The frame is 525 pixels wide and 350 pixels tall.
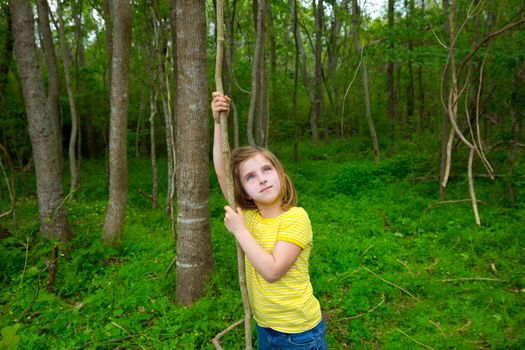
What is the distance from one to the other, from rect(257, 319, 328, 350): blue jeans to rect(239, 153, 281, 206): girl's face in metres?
0.66

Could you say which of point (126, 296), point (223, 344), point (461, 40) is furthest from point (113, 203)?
point (461, 40)

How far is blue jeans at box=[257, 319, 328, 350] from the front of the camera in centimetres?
168

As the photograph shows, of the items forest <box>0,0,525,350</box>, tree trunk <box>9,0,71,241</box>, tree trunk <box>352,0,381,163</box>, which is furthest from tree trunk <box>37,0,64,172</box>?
tree trunk <box>352,0,381,163</box>

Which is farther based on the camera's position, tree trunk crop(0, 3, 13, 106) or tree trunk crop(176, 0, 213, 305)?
tree trunk crop(0, 3, 13, 106)

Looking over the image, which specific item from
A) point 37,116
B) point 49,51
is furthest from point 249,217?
point 49,51

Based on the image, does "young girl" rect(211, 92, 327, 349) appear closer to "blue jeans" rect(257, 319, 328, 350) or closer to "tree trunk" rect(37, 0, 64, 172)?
"blue jeans" rect(257, 319, 328, 350)

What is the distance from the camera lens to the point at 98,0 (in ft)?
26.8

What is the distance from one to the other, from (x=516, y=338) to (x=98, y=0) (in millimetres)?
9673

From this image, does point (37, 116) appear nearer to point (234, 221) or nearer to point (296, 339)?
point (234, 221)

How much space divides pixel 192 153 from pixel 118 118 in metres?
2.37

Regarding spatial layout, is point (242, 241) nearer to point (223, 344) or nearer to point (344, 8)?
point (223, 344)

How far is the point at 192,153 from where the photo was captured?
9.77ft

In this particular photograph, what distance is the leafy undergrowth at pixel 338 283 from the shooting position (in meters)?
2.97

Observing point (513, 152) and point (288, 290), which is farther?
point (513, 152)
